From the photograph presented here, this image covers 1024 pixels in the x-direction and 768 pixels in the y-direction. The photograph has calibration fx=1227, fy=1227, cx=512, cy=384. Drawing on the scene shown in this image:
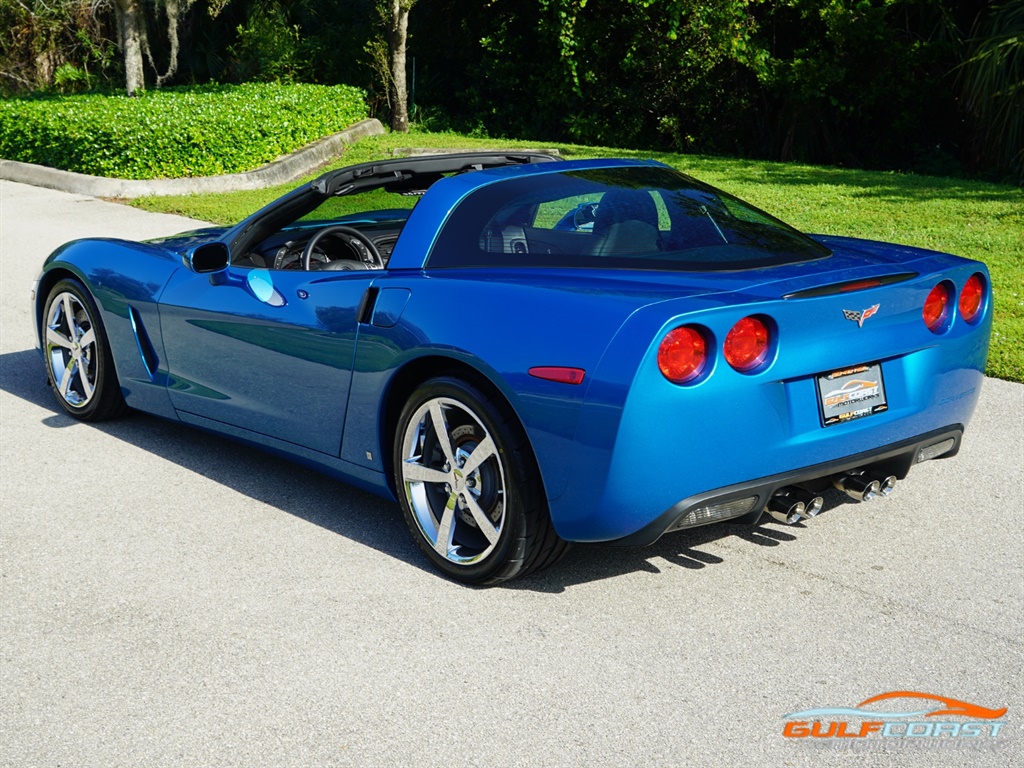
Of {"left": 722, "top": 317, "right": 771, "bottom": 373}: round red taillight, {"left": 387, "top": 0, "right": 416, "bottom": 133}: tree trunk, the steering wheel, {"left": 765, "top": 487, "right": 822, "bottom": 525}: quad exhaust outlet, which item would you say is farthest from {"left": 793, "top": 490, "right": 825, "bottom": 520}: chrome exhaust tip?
{"left": 387, "top": 0, "right": 416, "bottom": 133}: tree trunk

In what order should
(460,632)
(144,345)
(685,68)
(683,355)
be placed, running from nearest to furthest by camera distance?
1. (683,355)
2. (460,632)
3. (144,345)
4. (685,68)

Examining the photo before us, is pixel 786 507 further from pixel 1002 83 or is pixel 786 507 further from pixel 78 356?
pixel 1002 83

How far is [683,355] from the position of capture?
3592mm

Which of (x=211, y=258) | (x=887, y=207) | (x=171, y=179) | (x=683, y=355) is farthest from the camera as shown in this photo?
(x=171, y=179)

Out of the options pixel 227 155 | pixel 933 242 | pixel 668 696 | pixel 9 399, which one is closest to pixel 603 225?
pixel 668 696

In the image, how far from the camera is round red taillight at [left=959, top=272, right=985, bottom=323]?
171 inches

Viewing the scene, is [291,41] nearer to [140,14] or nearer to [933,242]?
[140,14]

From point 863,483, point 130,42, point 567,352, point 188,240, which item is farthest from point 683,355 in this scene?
point 130,42

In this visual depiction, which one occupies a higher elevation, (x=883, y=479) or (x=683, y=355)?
(x=683, y=355)

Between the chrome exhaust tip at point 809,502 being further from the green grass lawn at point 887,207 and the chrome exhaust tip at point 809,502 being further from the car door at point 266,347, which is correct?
the green grass lawn at point 887,207

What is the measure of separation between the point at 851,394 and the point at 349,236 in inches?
87.9

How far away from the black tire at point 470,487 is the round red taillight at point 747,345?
2.33 feet

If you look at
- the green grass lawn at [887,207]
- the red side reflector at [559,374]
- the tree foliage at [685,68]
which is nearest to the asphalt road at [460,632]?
the red side reflector at [559,374]

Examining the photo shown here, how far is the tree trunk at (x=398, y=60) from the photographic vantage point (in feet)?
65.8
